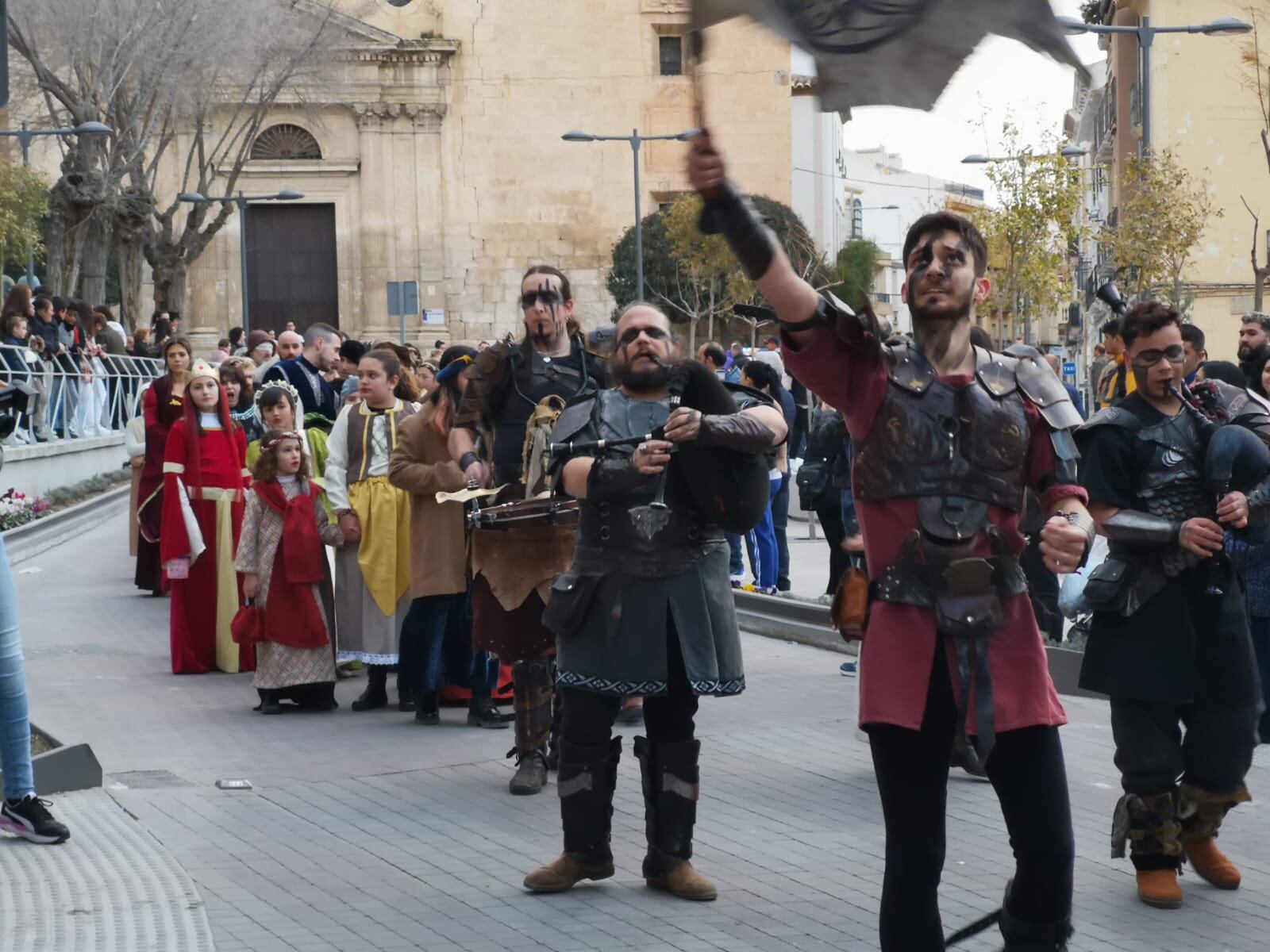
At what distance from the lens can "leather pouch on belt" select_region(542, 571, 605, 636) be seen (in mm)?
6008

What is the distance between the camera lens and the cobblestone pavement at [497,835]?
18.9 feet

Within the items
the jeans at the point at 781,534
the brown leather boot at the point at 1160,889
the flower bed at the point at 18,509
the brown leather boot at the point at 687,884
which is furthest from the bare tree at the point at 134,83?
the brown leather boot at the point at 1160,889

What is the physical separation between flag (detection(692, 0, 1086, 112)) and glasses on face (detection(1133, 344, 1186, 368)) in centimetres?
323

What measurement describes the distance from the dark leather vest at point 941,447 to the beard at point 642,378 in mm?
1828

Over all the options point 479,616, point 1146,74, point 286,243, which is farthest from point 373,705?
point 286,243

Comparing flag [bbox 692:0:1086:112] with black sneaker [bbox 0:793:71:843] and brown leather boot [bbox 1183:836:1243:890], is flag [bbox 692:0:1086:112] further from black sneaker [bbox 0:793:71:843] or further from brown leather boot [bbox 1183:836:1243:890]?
black sneaker [bbox 0:793:71:843]

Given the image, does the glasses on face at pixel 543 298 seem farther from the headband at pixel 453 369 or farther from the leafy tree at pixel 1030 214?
the leafy tree at pixel 1030 214

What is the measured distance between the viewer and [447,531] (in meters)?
9.25

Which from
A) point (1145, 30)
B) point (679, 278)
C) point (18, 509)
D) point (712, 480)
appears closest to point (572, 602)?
point (712, 480)

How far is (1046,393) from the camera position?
4.58 m

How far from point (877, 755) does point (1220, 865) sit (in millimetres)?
2319

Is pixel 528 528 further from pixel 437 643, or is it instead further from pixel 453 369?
pixel 437 643

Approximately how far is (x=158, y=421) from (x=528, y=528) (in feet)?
22.0

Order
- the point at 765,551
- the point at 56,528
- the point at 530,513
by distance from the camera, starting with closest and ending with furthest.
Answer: the point at 530,513
the point at 765,551
the point at 56,528
